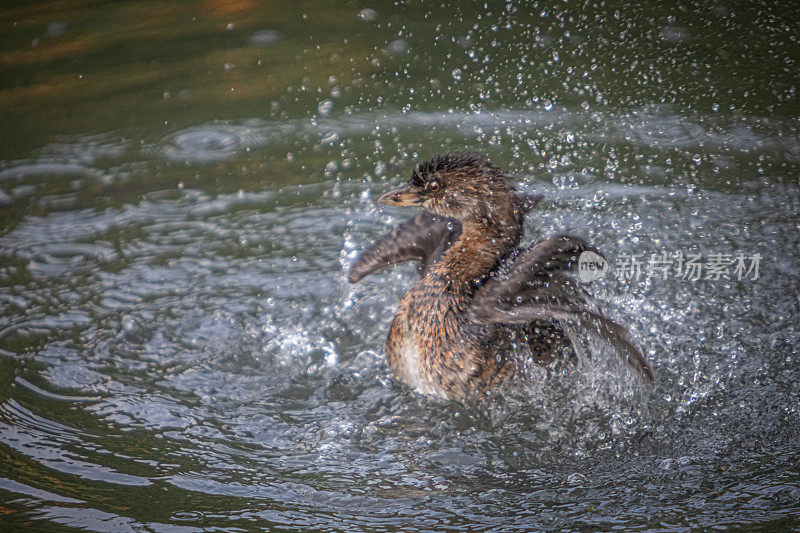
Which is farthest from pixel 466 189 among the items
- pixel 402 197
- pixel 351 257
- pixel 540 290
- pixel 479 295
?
pixel 351 257

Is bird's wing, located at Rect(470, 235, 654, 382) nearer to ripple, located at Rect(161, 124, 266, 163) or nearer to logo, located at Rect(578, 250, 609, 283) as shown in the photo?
logo, located at Rect(578, 250, 609, 283)

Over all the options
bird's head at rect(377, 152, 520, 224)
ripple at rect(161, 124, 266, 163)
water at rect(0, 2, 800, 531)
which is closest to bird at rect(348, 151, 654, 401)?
bird's head at rect(377, 152, 520, 224)

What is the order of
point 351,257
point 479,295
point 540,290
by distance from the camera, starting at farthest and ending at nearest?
point 351,257, point 479,295, point 540,290

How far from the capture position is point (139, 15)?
27.4ft

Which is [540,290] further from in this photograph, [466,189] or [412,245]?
[412,245]

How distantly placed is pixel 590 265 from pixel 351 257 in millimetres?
1622

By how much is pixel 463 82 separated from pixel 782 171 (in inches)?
103

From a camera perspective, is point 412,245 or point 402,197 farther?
point 412,245

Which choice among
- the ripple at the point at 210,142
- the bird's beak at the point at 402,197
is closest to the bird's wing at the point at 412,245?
the bird's beak at the point at 402,197

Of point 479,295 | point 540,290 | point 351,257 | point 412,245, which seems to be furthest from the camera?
point 351,257

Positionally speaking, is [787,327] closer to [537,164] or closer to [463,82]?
[537,164]

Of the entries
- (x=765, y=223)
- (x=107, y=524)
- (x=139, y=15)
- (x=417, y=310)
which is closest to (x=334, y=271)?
(x=417, y=310)

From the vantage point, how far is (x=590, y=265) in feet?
14.0

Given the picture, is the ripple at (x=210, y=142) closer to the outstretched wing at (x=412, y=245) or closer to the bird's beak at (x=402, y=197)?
the outstretched wing at (x=412, y=245)
